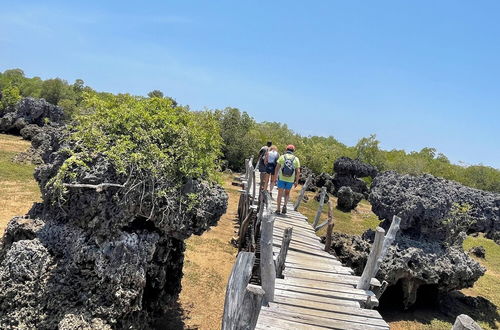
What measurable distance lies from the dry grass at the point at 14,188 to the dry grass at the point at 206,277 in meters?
6.31

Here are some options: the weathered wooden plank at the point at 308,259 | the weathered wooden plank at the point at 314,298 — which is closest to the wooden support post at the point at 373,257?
the weathered wooden plank at the point at 314,298

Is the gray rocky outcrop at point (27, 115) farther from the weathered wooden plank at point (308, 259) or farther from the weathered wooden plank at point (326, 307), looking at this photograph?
the weathered wooden plank at point (326, 307)

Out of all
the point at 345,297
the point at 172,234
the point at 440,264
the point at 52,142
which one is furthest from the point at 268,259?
the point at 440,264

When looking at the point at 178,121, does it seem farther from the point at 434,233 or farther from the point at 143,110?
the point at 434,233

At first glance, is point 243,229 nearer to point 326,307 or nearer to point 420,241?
point 420,241

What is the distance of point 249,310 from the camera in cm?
608

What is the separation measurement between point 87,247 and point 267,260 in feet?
10.5

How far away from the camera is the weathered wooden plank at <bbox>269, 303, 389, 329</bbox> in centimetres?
625

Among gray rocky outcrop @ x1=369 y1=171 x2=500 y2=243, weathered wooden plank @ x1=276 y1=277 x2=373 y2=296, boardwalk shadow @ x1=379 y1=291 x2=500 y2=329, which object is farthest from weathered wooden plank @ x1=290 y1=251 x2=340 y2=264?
gray rocky outcrop @ x1=369 y1=171 x2=500 y2=243

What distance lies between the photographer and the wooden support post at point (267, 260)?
6.37m

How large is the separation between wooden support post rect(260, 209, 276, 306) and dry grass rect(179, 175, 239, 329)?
3795 mm

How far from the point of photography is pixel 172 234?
7688 millimetres

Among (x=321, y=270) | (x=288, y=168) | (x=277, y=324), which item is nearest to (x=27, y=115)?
(x=288, y=168)

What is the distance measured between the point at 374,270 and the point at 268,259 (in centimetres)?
238
